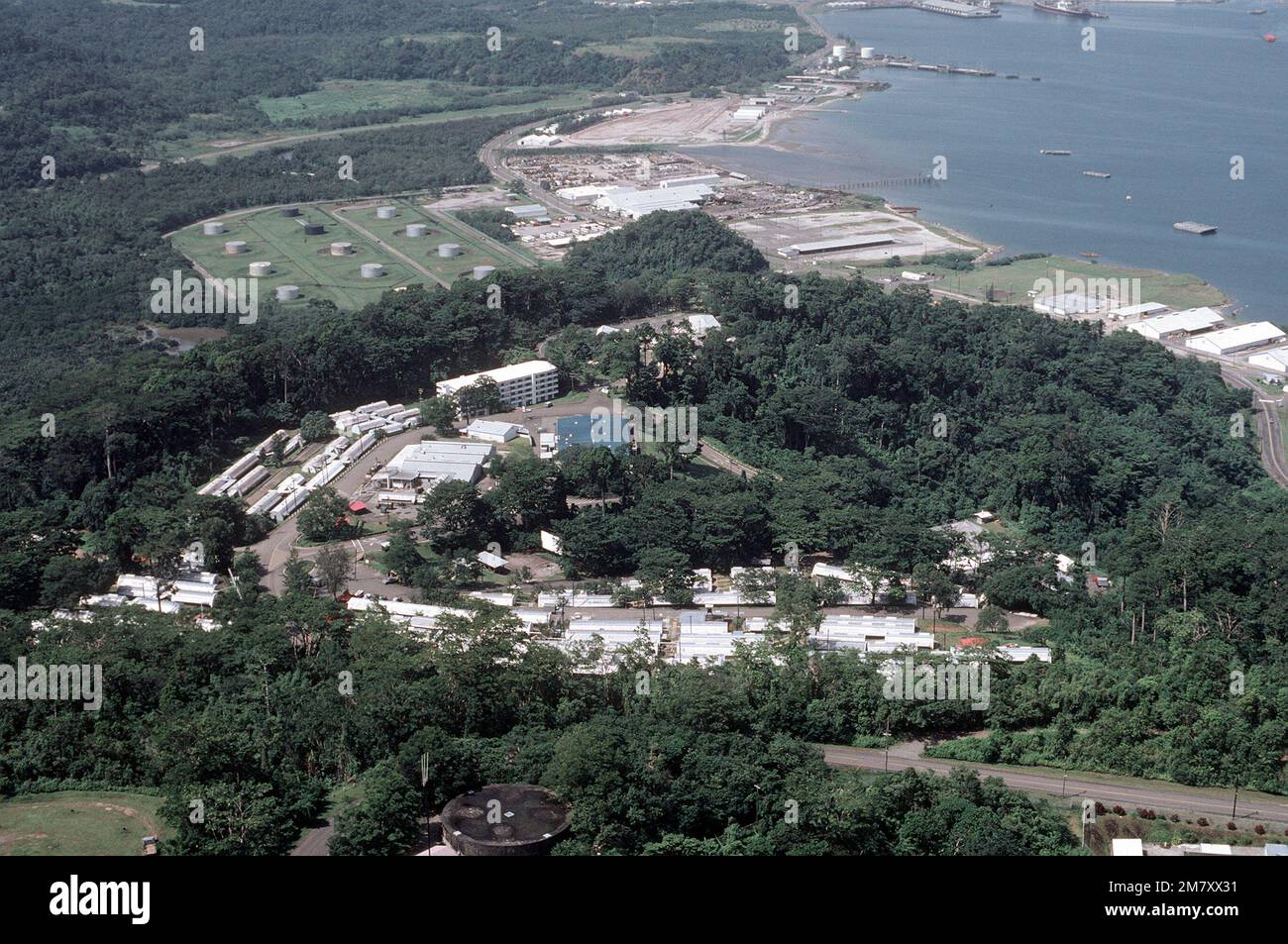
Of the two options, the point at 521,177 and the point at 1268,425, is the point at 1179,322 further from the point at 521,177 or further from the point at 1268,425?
the point at 521,177

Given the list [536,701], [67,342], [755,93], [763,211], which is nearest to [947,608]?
[536,701]

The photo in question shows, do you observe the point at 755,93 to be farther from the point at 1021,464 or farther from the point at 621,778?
the point at 621,778

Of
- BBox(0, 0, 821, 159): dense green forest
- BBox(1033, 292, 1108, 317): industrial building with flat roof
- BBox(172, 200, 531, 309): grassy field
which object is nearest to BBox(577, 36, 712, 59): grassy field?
BBox(0, 0, 821, 159): dense green forest

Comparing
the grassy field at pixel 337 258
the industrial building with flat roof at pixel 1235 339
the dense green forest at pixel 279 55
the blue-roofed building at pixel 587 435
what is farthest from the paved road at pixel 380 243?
the industrial building with flat roof at pixel 1235 339

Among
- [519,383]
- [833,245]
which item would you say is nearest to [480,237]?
[833,245]

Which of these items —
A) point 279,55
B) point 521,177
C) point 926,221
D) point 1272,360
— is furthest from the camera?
point 279,55

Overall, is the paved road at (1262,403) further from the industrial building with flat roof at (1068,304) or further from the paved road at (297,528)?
the paved road at (297,528)

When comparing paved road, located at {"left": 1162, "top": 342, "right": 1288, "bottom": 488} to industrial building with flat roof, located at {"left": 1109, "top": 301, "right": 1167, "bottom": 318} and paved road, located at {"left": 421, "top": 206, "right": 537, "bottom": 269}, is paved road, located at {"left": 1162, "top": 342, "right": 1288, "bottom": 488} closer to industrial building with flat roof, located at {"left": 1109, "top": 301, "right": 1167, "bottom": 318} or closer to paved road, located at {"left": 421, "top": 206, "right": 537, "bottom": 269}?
industrial building with flat roof, located at {"left": 1109, "top": 301, "right": 1167, "bottom": 318}
